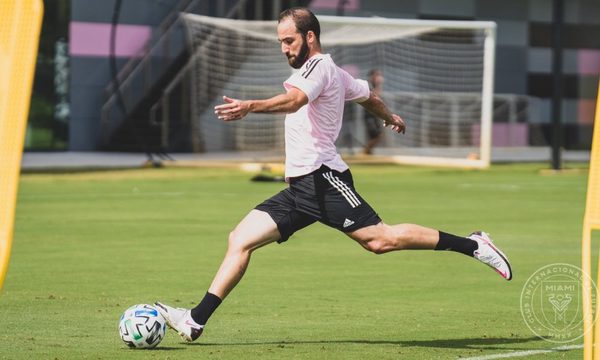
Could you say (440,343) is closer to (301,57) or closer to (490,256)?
(490,256)

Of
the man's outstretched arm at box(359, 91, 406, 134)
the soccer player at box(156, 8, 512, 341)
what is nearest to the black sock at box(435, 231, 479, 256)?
the soccer player at box(156, 8, 512, 341)

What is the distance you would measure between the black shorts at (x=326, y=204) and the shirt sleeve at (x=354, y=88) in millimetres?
662

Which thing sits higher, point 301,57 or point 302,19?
point 302,19

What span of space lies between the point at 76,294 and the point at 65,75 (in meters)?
27.5

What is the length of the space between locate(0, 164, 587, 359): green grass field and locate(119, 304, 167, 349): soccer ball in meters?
0.10

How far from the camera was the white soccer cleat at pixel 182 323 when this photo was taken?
28.0 ft

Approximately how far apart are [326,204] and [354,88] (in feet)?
3.07

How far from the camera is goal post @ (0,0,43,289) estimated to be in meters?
6.01

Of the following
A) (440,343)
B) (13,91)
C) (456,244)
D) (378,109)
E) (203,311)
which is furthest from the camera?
(378,109)

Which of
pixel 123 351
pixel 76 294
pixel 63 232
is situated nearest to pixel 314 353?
pixel 123 351

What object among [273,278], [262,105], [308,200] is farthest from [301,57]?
[273,278]

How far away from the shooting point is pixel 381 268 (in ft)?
43.1

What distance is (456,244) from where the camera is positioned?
29.7 ft

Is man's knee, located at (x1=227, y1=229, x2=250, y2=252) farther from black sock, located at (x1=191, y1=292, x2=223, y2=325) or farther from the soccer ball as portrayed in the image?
the soccer ball
